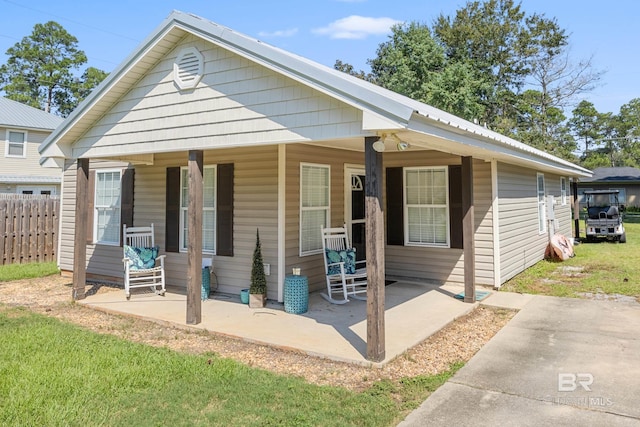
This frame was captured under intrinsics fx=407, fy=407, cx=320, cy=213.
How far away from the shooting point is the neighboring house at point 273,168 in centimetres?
435

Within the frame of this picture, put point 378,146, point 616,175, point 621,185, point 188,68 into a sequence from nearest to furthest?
point 378,146, point 188,68, point 616,175, point 621,185

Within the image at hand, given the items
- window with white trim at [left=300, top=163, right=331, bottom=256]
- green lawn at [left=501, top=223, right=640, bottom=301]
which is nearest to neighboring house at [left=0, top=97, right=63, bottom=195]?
window with white trim at [left=300, top=163, right=331, bottom=256]

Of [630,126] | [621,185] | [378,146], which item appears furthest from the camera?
[630,126]

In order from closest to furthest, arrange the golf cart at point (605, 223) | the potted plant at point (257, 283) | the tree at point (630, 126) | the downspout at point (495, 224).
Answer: the potted plant at point (257, 283) → the downspout at point (495, 224) → the golf cart at point (605, 223) → the tree at point (630, 126)

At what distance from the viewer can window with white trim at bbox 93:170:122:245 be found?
27.5 ft

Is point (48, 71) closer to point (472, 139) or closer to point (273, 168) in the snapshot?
Result: point (273, 168)

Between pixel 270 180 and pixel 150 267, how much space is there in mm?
2646

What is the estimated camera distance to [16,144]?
16.9 meters

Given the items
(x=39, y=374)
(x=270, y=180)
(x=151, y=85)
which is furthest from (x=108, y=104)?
(x=39, y=374)

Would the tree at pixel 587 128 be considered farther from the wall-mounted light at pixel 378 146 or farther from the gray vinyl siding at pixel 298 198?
the wall-mounted light at pixel 378 146

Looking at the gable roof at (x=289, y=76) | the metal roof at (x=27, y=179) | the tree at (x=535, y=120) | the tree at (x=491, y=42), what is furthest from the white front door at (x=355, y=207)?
the tree at (x=535, y=120)

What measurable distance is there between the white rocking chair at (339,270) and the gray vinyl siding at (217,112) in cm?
237

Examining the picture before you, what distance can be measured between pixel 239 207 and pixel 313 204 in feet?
4.04


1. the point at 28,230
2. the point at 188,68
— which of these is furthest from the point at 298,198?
the point at 28,230
